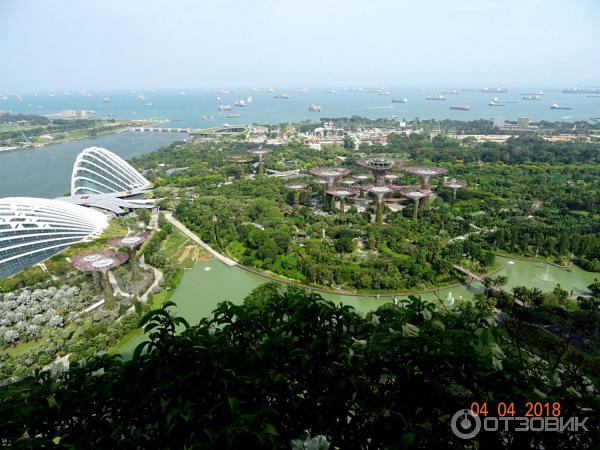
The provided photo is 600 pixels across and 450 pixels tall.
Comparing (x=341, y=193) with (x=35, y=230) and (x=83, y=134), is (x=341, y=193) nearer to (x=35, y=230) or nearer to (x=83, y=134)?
(x=35, y=230)

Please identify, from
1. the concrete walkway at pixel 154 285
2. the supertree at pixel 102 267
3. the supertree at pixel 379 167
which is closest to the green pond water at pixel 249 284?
the concrete walkway at pixel 154 285

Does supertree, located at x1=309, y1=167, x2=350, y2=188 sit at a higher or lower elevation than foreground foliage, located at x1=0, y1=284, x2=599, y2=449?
lower

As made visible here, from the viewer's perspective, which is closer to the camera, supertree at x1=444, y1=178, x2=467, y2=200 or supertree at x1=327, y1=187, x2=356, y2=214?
supertree at x1=327, y1=187, x2=356, y2=214

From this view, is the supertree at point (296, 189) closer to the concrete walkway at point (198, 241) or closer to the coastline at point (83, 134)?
the concrete walkway at point (198, 241)

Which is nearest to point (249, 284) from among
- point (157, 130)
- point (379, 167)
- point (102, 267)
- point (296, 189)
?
point (102, 267)

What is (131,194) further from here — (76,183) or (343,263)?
(343,263)

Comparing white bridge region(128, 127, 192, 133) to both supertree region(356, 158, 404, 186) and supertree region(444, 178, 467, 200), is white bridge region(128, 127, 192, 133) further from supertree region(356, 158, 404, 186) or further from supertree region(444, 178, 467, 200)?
supertree region(444, 178, 467, 200)

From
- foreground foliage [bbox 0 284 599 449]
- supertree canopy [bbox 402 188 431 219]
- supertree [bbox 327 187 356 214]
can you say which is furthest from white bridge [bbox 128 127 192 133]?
foreground foliage [bbox 0 284 599 449]
